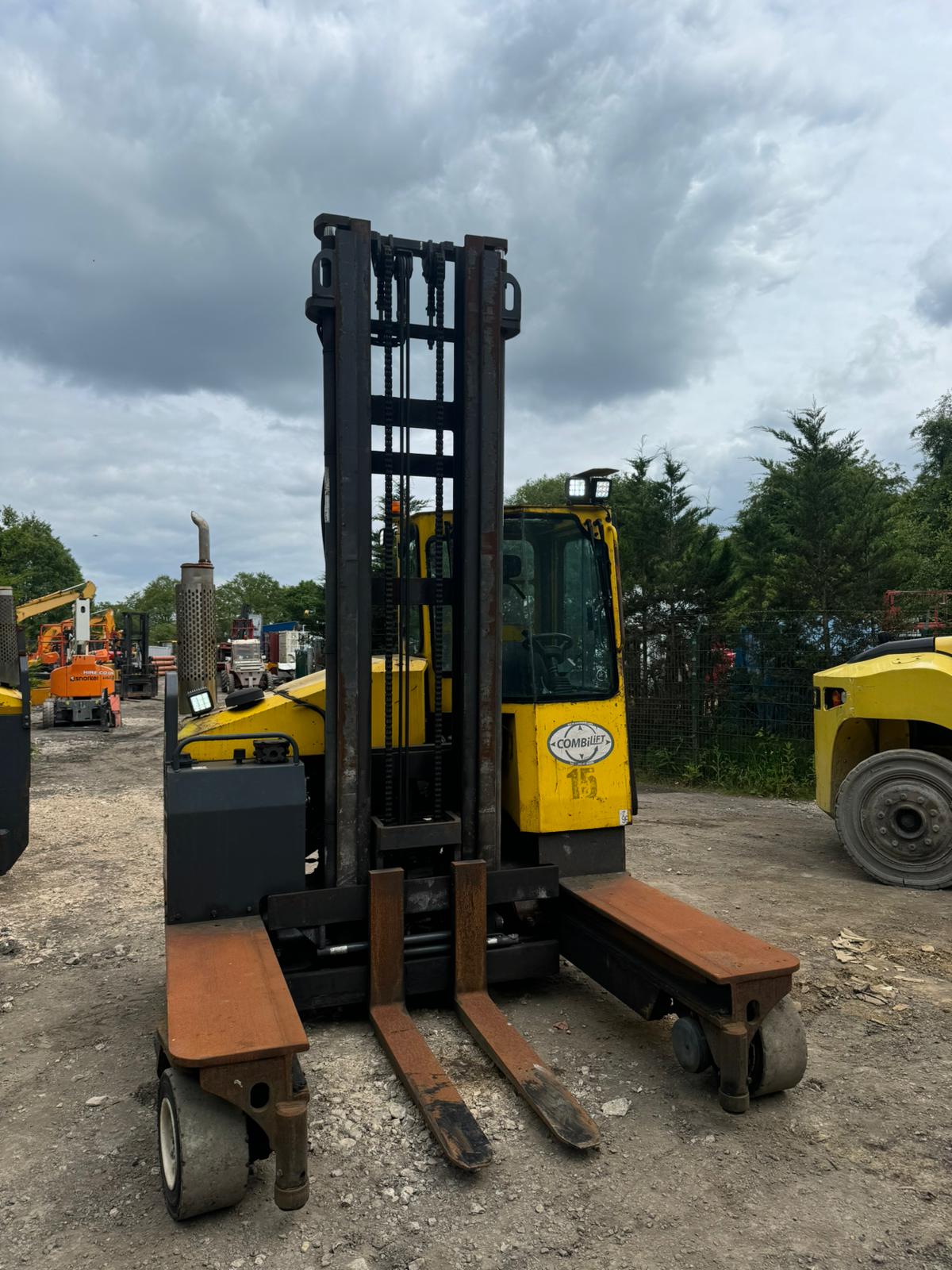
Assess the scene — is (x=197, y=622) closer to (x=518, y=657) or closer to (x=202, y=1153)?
(x=518, y=657)

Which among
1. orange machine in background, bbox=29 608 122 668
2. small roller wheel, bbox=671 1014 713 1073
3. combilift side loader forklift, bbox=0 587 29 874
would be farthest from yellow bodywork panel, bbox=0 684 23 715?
orange machine in background, bbox=29 608 122 668

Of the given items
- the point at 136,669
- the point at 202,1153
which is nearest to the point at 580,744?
→ the point at 202,1153

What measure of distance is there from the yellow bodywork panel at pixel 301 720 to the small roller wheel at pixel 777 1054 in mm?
1983

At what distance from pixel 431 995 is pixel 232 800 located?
146 cm

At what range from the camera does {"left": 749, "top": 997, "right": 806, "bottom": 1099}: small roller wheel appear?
3486mm

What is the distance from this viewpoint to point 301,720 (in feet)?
15.2

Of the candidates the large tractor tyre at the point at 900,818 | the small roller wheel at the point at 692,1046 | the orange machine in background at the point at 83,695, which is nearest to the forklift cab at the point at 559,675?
the small roller wheel at the point at 692,1046

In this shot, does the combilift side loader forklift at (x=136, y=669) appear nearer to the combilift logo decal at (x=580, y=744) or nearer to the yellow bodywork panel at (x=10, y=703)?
the yellow bodywork panel at (x=10, y=703)

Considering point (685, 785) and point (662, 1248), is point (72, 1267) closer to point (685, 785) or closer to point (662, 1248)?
point (662, 1248)

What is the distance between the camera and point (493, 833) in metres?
4.36

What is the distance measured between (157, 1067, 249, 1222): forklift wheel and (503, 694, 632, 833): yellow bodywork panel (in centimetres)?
198

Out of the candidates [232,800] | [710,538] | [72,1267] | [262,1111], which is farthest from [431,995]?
[710,538]

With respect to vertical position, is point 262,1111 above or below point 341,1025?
above

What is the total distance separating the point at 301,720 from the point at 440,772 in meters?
0.82
